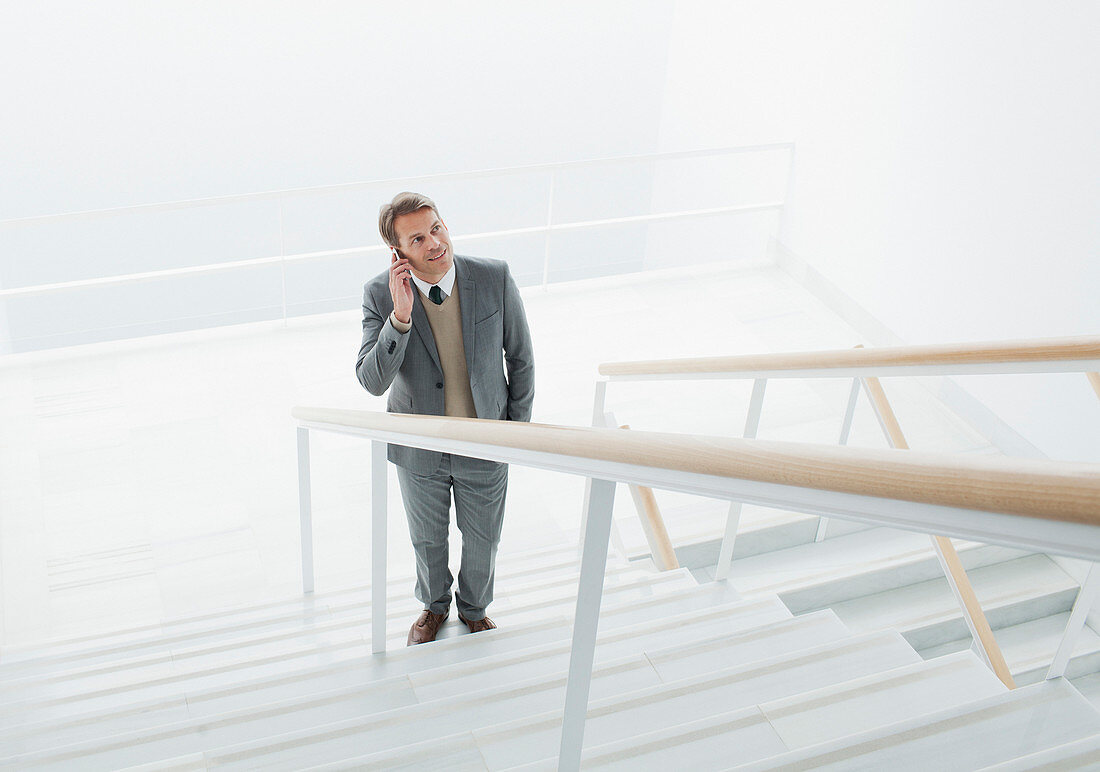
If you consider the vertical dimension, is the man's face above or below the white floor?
above

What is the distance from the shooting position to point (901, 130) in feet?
16.5

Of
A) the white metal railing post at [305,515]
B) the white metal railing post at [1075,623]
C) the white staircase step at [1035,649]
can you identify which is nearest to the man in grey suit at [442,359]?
the white metal railing post at [305,515]

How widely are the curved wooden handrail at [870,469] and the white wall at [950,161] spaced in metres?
3.56

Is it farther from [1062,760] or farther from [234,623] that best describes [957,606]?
[234,623]

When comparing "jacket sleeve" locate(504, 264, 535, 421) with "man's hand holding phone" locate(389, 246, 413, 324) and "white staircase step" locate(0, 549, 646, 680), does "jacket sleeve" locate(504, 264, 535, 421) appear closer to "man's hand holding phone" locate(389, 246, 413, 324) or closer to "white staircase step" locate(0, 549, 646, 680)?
"man's hand holding phone" locate(389, 246, 413, 324)

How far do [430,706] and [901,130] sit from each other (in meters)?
4.19

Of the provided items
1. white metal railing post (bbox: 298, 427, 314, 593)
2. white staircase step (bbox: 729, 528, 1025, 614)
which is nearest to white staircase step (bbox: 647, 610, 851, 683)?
white staircase step (bbox: 729, 528, 1025, 614)

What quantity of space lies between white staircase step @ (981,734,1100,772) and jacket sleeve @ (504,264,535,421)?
140 centimetres

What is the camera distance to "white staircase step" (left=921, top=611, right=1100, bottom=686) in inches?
127

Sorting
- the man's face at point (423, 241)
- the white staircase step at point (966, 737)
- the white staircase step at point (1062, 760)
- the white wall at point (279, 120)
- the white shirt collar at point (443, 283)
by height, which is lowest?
the white wall at point (279, 120)

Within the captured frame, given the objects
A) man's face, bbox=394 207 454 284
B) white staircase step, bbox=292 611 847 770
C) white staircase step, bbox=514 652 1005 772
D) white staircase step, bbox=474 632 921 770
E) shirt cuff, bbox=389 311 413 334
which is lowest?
white staircase step, bbox=292 611 847 770

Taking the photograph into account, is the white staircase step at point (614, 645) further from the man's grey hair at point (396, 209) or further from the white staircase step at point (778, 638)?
the man's grey hair at point (396, 209)

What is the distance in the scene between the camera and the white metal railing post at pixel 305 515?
275cm

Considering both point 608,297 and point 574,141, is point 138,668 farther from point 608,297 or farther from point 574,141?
point 574,141
